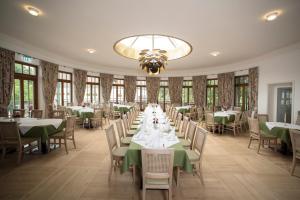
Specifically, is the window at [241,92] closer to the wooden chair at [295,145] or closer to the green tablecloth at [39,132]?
the wooden chair at [295,145]

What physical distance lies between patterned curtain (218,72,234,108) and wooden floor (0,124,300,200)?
18.4ft

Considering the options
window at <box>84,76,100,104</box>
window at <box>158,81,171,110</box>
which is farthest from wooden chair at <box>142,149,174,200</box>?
window at <box>158,81,171,110</box>

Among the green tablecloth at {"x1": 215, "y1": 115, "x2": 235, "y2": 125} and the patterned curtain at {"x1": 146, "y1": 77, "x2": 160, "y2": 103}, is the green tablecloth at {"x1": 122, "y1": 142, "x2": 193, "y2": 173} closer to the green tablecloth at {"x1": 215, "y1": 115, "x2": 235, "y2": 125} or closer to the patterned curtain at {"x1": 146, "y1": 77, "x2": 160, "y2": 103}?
the green tablecloth at {"x1": 215, "y1": 115, "x2": 235, "y2": 125}

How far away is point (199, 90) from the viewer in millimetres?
11312

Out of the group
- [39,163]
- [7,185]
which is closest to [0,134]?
[39,163]

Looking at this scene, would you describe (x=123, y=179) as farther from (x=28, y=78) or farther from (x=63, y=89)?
(x=63, y=89)

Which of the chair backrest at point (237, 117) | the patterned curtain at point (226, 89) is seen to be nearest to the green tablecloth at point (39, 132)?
the chair backrest at point (237, 117)

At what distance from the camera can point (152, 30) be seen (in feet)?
14.7

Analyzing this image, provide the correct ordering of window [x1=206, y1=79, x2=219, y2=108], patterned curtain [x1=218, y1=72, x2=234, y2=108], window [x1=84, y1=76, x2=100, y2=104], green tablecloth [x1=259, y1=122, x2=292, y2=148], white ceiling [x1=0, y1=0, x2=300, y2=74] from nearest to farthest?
white ceiling [x1=0, y1=0, x2=300, y2=74], green tablecloth [x1=259, y1=122, x2=292, y2=148], patterned curtain [x1=218, y1=72, x2=234, y2=108], window [x1=84, y1=76, x2=100, y2=104], window [x1=206, y1=79, x2=219, y2=108]

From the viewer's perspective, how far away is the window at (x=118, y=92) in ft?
39.5

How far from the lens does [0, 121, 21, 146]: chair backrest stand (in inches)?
137

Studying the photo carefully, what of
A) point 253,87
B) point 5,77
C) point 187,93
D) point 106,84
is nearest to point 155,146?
point 5,77

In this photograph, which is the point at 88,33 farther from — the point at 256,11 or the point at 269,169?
the point at 269,169

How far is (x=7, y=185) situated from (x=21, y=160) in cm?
116
